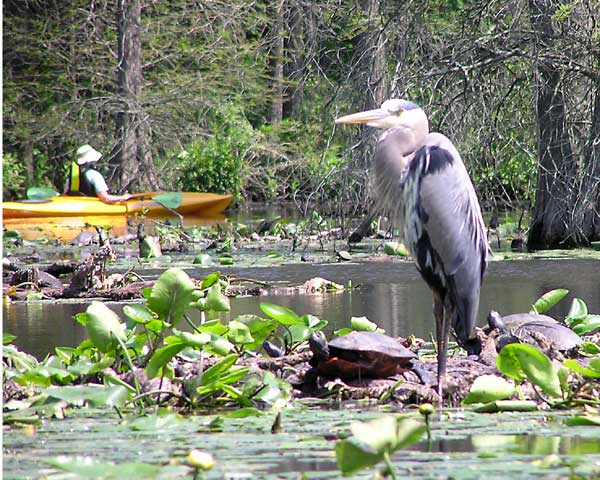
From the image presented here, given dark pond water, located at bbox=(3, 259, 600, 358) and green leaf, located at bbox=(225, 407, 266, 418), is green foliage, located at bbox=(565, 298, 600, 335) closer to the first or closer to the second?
dark pond water, located at bbox=(3, 259, 600, 358)

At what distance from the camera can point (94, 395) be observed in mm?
4328

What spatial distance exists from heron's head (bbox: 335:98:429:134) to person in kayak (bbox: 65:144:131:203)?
53.2 feet

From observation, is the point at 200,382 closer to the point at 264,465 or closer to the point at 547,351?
the point at 264,465

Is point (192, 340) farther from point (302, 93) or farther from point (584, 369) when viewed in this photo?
point (302, 93)

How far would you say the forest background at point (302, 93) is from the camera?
12.3 metres

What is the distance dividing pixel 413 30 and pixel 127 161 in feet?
49.8

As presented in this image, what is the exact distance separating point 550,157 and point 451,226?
24.1 ft

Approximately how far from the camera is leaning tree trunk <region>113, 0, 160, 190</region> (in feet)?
87.7

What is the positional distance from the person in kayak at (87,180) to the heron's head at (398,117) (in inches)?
638

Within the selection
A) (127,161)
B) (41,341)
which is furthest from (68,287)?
(127,161)

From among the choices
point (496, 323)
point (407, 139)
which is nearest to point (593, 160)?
point (496, 323)

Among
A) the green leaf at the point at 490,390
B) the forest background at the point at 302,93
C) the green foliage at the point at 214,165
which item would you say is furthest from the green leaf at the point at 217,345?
the green foliage at the point at 214,165

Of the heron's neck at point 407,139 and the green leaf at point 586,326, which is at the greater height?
the heron's neck at point 407,139

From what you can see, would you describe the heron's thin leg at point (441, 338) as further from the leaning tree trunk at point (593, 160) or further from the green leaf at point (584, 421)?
the leaning tree trunk at point (593, 160)
